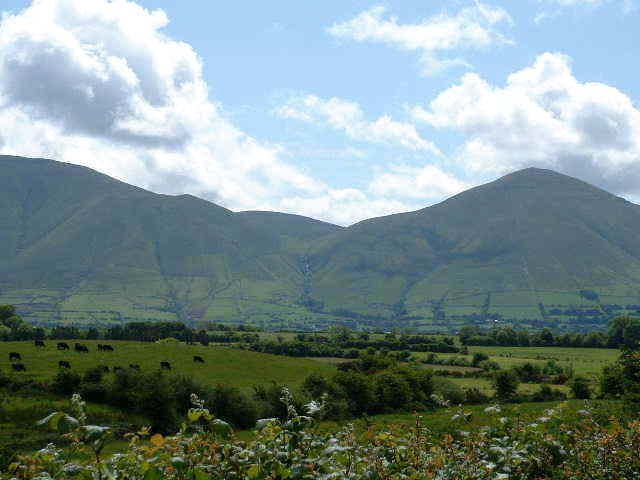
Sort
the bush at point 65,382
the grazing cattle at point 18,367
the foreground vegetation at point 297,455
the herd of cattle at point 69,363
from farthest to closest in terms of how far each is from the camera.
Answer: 1. the herd of cattle at point 69,363
2. the grazing cattle at point 18,367
3. the bush at point 65,382
4. the foreground vegetation at point 297,455

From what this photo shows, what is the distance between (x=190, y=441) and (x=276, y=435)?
3.70 feet

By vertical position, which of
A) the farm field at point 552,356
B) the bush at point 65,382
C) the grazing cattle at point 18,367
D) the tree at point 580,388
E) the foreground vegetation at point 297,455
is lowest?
the farm field at point 552,356

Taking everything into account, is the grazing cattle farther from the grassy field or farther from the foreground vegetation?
the foreground vegetation

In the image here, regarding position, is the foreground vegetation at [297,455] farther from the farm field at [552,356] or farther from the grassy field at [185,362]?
the farm field at [552,356]

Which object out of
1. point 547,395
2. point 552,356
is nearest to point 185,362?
point 547,395

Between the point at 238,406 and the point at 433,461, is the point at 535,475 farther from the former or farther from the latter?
the point at 238,406

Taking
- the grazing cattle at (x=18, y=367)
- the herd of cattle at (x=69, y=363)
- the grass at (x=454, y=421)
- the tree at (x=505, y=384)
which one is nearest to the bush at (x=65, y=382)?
the herd of cattle at (x=69, y=363)

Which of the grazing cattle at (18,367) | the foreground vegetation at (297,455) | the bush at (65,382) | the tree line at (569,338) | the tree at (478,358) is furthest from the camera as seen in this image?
the tree line at (569,338)

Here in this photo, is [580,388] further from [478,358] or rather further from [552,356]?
[552,356]

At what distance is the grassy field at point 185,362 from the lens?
94562 millimetres

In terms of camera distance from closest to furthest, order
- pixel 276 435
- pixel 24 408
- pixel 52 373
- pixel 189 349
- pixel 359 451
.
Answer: pixel 276 435 < pixel 359 451 < pixel 24 408 < pixel 52 373 < pixel 189 349

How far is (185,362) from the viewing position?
111688 millimetres

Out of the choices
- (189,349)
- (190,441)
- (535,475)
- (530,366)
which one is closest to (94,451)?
(190,441)

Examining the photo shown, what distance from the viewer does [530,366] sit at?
5202 inches
